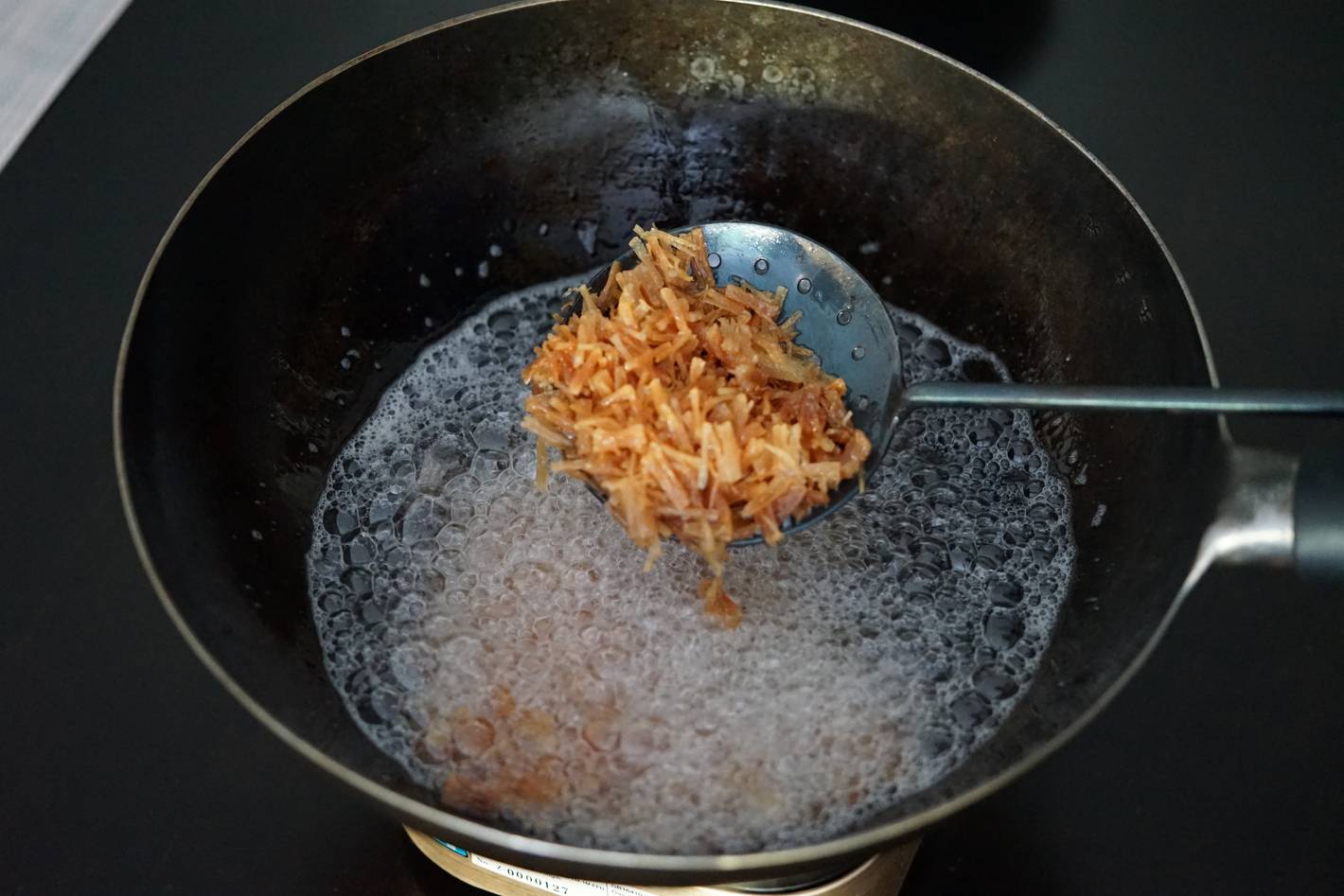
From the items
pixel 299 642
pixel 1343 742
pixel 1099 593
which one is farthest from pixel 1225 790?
pixel 299 642

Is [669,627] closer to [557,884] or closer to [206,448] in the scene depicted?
[557,884]

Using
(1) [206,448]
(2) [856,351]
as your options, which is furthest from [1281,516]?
(1) [206,448]

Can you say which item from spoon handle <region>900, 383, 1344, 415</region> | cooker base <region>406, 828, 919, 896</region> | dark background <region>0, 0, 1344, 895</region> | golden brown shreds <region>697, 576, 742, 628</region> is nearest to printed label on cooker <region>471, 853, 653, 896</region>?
cooker base <region>406, 828, 919, 896</region>

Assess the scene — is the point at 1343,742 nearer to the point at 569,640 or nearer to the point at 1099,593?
the point at 1099,593

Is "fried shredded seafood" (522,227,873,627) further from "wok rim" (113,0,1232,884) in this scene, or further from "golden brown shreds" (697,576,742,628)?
"wok rim" (113,0,1232,884)

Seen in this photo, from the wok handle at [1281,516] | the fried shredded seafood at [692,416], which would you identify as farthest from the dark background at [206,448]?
the fried shredded seafood at [692,416]

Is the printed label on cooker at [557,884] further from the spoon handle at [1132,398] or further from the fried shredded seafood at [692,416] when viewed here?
the spoon handle at [1132,398]
